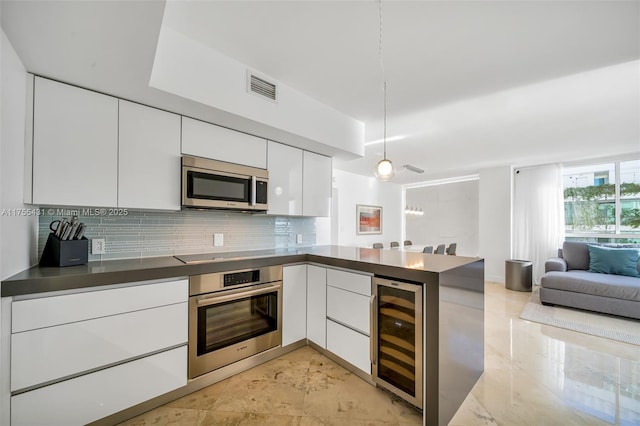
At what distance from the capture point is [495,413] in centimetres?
168

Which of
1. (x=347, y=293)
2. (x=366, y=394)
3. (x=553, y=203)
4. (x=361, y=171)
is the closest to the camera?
(x=366, y=394)

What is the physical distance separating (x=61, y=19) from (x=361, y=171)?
5.41 meters

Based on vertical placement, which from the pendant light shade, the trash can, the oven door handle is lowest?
the trash can

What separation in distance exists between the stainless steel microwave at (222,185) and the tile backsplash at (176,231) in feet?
1.04

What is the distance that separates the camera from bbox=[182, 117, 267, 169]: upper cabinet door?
211 cm

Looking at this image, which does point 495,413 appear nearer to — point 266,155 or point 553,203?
point 266,155

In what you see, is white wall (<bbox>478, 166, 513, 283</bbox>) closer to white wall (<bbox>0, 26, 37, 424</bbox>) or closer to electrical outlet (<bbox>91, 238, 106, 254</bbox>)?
electrical outlet (<bbox>91, 238, 106, 254</bbox>)

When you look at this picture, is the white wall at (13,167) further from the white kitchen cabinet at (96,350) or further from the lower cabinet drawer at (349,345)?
the lower cabinet drawer at (349,345)

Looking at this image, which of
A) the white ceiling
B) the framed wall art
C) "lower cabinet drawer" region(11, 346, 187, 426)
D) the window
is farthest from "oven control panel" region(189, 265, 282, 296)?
the window

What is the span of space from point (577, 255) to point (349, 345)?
4.70 m

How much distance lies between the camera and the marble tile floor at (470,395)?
1634mm

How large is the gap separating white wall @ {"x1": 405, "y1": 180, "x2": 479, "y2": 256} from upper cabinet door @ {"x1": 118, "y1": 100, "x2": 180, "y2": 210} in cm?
677

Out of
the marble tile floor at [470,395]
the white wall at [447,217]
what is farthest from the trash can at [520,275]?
the marble tile floor at [470,395]

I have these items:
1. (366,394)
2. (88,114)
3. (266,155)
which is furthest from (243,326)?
(88,114)
